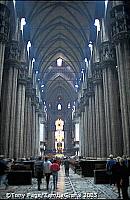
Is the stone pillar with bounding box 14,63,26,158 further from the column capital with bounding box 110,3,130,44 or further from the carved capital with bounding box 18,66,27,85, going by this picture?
the column capital with bounding box 110,3,130,44

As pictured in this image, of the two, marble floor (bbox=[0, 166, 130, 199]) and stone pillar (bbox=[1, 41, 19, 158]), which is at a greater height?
stone pillar (bbox=[1, 41, 19, 158])

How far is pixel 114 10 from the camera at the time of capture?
21016mm

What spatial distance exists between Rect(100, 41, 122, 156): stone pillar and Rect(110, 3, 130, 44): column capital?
492 centimetres

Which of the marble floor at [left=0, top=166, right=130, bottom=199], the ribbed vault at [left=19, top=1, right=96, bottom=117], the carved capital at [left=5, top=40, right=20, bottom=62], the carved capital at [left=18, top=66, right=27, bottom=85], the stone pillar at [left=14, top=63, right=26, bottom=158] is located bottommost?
the marble floor at [left=0, top=166, right=130, bottom=199]

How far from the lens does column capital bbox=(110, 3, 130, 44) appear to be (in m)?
20.2

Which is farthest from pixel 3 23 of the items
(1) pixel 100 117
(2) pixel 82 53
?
(2) pixel 82 53

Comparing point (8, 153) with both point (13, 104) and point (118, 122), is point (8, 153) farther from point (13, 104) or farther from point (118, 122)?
point (118, 122)

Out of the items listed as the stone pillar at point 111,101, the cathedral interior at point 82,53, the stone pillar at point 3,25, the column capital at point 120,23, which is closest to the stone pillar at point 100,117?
the cathedral interior at point 82,53

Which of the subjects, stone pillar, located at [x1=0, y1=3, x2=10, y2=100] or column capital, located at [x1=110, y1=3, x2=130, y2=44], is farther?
stone pillar, located at [x1=0, y1=3, x2=10, y2=100]

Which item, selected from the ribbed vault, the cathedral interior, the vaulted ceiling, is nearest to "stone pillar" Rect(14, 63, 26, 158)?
the cathedral interior

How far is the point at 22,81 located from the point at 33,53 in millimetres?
13571

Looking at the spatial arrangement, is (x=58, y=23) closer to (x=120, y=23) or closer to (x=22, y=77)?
(x=22, y=77)

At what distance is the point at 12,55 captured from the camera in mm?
25859

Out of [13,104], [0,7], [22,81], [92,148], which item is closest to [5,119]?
[13,104]
